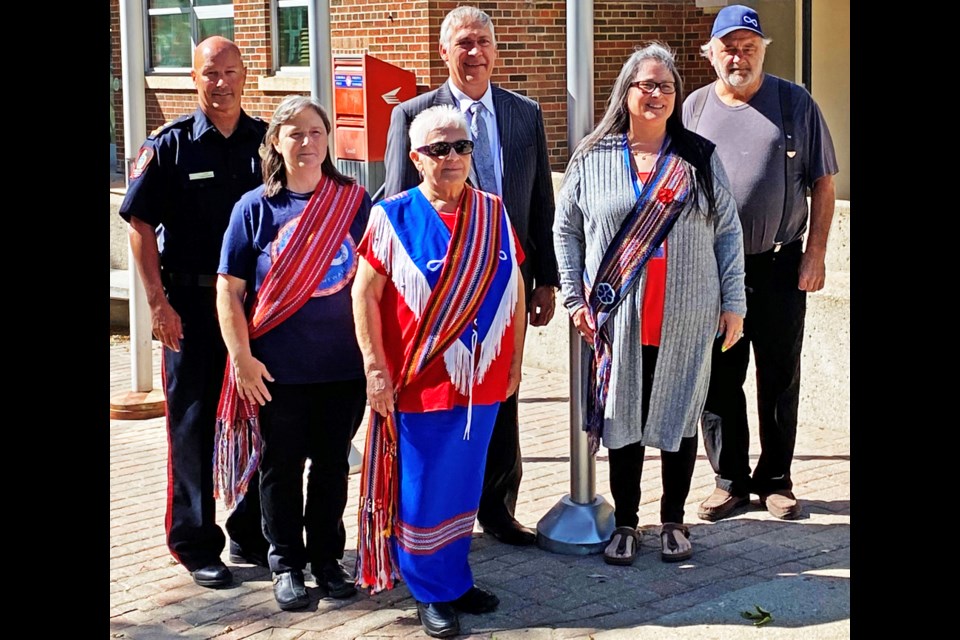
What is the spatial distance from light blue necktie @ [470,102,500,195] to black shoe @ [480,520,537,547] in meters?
1.42

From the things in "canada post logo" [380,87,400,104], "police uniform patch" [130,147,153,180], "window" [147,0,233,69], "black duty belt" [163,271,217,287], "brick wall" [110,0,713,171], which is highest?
"window" [147,0,233,69]

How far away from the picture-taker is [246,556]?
576 cm

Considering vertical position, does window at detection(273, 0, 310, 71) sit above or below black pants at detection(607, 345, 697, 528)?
above

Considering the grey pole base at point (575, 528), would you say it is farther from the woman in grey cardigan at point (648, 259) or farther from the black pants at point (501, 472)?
the woman in grey cardigan at point (648, 259)

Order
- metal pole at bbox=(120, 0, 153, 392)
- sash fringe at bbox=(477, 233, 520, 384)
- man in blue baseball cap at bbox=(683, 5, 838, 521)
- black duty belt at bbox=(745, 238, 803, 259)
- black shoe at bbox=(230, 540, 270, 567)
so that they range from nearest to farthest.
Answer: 1. sash fringe at bbox=(477, 233, 520, 384)
2. black shoe at bbox=(230, 540, 270, 567)
3. man in blue baseball cap at bbox=(683, 5, 838, 521)
4. black duty belt at bbox=(745, 238, 803, 259)
5. metal pole at bbox=(120, 0, 153, 392)

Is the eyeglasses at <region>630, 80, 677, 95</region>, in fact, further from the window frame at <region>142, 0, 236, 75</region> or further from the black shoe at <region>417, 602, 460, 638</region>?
the window frame at <region>142, 0, 236, 75</region>

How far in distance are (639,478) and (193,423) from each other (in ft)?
5.87

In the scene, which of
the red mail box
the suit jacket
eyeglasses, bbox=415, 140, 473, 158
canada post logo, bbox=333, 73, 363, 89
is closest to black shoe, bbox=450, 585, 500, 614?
the suit jacket

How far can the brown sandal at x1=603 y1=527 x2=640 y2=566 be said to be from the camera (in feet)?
18.4

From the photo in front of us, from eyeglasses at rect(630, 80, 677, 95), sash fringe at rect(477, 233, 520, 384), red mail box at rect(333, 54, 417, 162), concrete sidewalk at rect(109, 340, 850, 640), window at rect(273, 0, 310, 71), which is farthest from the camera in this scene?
window at rect(273, 0, 310, 71)

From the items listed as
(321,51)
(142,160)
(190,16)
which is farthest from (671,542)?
(190,16)
